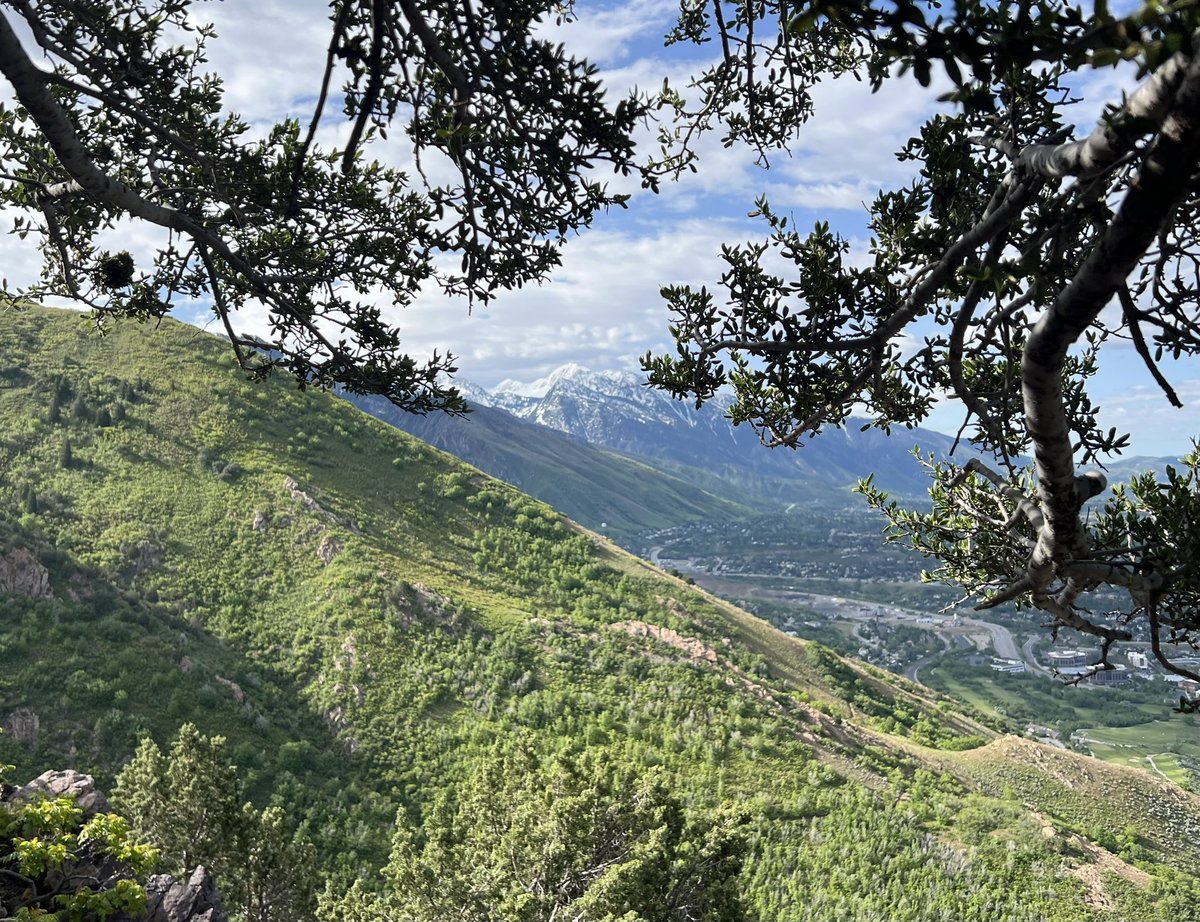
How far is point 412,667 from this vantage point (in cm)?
3775

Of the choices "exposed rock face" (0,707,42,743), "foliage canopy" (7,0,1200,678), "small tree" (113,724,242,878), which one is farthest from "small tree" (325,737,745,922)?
"exposed rock face" (0,707,42,743)

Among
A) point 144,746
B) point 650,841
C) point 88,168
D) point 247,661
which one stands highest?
point 88,168

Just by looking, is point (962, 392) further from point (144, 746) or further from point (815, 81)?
point (144, 746)

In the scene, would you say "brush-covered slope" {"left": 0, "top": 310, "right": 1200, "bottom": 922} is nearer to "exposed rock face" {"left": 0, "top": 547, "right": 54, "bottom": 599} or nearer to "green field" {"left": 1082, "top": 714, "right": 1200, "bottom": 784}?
"exposed rock face" {"left": 0, "top": 547, "right": 54, "bottom": 599}

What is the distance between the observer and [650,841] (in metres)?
13.8

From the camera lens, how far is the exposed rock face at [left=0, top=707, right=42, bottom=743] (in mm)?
26484

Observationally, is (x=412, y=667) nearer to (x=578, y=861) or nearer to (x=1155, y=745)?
(x=578, y=861)

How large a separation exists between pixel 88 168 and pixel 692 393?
5059 millimetres

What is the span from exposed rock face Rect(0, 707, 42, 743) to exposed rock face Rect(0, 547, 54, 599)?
8.57 m

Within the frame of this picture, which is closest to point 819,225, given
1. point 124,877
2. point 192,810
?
point 124,877

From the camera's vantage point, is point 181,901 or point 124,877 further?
point 181,901

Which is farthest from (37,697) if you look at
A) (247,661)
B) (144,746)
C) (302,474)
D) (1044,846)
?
(1044,846)

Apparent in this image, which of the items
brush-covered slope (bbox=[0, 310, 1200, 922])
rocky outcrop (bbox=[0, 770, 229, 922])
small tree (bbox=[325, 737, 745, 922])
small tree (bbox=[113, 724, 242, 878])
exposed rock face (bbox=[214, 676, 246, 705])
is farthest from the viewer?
exposed rock face (bbox=[214, 676, 246, 705])

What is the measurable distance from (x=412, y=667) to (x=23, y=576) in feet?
66.2
